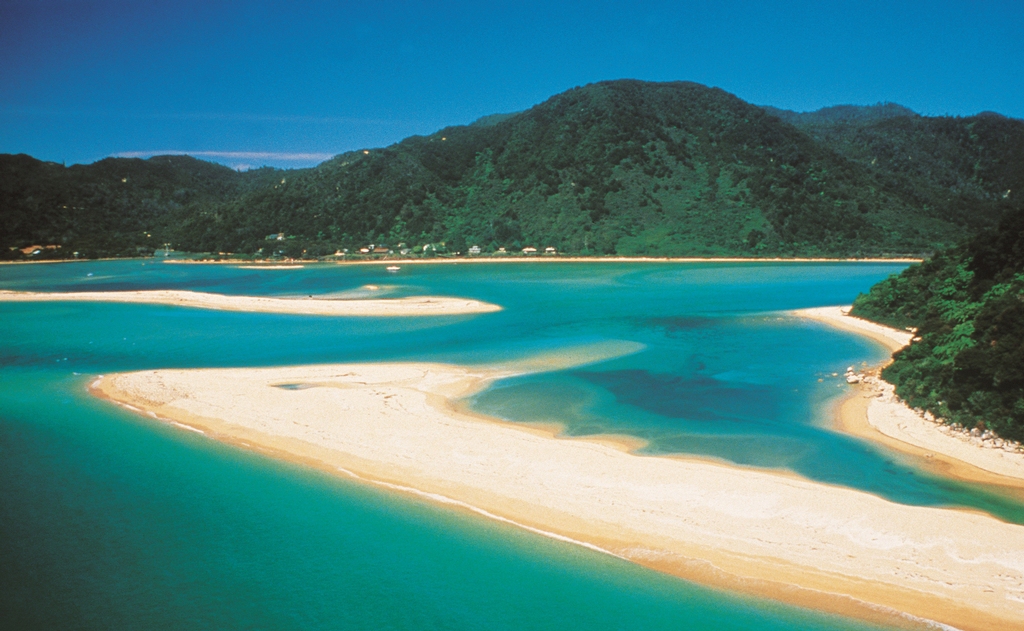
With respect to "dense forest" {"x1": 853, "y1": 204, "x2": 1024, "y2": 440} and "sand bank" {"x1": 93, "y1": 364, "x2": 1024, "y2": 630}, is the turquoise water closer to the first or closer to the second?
"sand bank" {"x1": 93, "y1": 364, "x2": 1024, "y2": 630}

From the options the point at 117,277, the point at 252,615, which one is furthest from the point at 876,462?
the point at 117,277

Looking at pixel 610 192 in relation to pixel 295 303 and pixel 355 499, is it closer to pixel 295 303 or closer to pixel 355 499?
pixel 295 303

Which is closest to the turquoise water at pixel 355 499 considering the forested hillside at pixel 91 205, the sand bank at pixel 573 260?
the sand bank at pixel 573 260

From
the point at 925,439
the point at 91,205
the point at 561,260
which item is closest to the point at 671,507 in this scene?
the point at 925,439

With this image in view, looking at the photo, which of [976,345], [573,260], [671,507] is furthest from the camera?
[573,260]

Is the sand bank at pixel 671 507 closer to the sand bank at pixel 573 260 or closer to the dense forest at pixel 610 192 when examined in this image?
the sand bank at pixel 573 260

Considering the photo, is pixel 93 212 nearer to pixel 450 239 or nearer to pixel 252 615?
pixel 450 239
